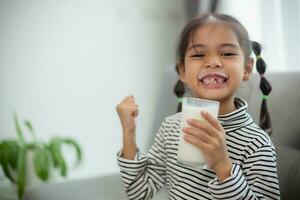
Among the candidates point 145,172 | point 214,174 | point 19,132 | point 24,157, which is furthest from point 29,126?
point 214,174

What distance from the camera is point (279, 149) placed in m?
1.02

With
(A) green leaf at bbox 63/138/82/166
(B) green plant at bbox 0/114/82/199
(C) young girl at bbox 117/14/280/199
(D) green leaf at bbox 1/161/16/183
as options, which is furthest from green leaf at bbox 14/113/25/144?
(C) young girl at bbox 117/14/280/199

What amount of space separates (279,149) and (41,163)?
3.99 ft

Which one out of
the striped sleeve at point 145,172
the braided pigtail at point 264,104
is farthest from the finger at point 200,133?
the braided pigtail at point 264,104

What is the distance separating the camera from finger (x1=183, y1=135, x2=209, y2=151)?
643 mm

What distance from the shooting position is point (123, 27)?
209cm

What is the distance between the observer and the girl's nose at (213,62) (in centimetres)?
77

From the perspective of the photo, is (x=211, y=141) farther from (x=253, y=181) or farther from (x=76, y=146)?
(x=76, y=146)

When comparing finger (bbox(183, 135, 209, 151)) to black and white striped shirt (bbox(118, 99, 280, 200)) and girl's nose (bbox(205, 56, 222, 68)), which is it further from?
girl's nose (bbox(205, 56, 222, 68))

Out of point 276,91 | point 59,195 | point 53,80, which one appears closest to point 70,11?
point 53,80

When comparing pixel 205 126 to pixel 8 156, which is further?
pixel 8 156

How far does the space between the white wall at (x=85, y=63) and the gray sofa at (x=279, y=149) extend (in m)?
0.55

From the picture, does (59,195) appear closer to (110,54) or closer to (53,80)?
(53,80)

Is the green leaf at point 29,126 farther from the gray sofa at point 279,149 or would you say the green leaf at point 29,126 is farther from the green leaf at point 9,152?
the gray sofa at point 279,149
